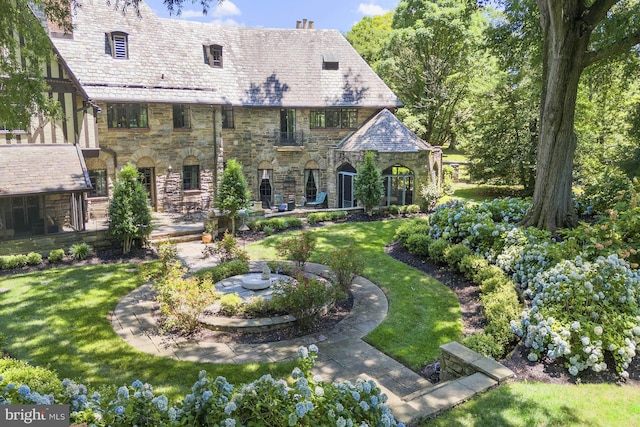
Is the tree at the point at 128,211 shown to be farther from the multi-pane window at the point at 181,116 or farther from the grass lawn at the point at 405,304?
the multi-pane window at the point at 181,116

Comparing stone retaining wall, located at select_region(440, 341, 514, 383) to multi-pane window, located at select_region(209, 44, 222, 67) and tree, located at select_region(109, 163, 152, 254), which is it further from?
multi-pane window, located at select_region(209, 44, 222, 67)

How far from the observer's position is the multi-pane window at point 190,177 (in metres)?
22.7

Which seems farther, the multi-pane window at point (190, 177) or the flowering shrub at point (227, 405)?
the multi-pane window at point (190, 177)

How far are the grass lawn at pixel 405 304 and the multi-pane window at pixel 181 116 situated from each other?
940cm

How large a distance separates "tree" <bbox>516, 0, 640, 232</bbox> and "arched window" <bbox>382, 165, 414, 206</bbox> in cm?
1077

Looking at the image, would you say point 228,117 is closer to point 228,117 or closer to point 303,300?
point 228,117

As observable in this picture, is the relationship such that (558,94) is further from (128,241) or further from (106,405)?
(128,241)

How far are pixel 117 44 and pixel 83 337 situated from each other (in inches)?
668

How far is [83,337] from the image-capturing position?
8555 mm

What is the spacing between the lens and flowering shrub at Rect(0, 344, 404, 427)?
360 cm

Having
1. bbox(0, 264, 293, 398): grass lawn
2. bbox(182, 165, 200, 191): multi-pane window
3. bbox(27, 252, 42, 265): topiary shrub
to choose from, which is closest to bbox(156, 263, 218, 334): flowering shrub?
Answer: bbox(0, 264, 293, 398): grass lawn

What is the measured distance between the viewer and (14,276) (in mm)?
12445

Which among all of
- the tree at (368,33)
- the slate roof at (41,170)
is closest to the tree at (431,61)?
the tree at (368,33)

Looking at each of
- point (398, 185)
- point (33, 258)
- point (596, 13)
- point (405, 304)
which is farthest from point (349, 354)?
point (398, 185)
